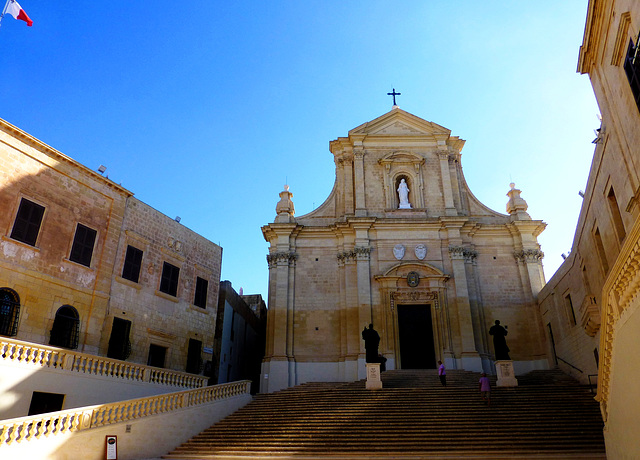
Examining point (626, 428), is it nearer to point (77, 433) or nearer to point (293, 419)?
point (293, 419)

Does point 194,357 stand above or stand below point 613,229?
below

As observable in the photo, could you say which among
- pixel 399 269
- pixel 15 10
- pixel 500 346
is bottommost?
pixel 500 346

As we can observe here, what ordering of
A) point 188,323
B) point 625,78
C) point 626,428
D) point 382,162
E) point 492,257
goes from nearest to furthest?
point 626,428
point 625,78
point 188,323
point 492,257
point 382,162

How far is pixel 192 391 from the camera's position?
1471cm

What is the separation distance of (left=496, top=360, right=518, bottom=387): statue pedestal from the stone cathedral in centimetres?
488

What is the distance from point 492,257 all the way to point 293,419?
14538mm

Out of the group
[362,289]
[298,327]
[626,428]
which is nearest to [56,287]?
[298,327]

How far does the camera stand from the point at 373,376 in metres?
17.2

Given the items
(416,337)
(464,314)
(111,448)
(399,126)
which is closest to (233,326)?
(416,337)

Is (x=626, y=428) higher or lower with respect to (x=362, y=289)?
lower

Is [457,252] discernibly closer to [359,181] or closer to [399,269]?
[399,269]

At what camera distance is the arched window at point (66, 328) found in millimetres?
15172

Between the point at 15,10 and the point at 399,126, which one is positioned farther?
the point at 399,126

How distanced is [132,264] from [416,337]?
13.1 metres
